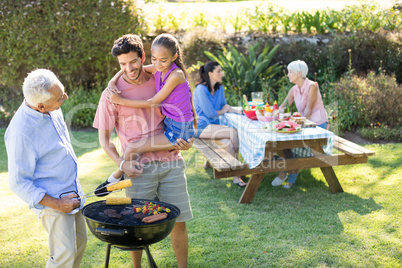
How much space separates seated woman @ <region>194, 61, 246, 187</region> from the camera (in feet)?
18.6

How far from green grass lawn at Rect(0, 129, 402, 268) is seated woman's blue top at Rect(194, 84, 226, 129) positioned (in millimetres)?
824

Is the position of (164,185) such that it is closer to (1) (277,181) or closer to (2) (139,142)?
(2) (139,142)

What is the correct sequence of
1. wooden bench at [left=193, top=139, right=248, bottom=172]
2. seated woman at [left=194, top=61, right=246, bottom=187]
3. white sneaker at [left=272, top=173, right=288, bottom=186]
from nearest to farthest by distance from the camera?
wooden bench at [left=193, top=139, right=248, bottom=172] < white sneaker at [left=272, top=173, right=288, bottom=186] < seated woman at [left=194, top=61, right=246, bottom=187]

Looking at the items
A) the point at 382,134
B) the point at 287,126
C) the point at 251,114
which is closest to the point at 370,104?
the point at 382,134

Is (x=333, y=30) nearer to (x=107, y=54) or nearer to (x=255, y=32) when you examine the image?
(x=255, y=32)

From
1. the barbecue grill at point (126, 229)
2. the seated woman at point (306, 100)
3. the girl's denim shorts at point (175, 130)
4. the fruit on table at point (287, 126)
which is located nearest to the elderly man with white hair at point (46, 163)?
the barbecue grill at point (126, 229)

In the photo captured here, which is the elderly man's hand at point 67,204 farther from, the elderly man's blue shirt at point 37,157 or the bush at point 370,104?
the bush at point 370,104

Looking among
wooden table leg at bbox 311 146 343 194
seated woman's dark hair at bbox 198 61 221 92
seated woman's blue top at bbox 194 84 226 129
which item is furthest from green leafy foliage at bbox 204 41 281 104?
wooden table leg at bbox 311 146 343 194

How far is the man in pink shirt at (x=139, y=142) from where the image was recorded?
2.84m

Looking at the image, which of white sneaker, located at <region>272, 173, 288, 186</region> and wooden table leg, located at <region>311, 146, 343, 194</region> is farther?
white sneaker, located at <region>272, 173, 288, 186</region>

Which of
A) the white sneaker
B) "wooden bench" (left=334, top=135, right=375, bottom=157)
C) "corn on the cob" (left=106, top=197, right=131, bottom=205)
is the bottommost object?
the white sneaker

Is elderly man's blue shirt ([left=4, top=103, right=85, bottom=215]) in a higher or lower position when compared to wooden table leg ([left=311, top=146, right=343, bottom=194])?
higher

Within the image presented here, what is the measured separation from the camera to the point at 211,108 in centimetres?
580

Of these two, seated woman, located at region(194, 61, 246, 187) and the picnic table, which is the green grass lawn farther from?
seated woman, located at region(194, 61, 246, 187)
